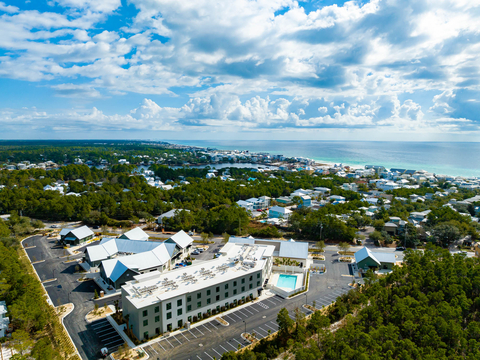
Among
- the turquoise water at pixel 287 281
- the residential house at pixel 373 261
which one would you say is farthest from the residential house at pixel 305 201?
the turquoise water at pixel 287 281

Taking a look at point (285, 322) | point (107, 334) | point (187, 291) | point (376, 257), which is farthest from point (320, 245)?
point (107, 334)

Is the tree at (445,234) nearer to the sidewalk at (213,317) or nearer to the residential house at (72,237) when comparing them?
the sidewalk at (213,317)

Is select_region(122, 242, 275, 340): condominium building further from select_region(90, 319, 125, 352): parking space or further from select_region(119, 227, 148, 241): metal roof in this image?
select_region(119, 227, 148, 241): metal roof

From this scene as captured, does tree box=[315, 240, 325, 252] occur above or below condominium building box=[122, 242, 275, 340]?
below

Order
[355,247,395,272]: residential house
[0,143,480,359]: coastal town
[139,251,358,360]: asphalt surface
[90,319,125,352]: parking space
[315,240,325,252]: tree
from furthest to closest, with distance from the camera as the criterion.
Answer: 1. [315,240,325,252]: tree
2. [355,247,395,272]: residential house
3. [0,143,480,359]: coastal town
4. [90,319,125,352]: parking space
5. [139,251,358,360]: asphalt surface

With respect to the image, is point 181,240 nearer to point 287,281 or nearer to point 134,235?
point 134,235

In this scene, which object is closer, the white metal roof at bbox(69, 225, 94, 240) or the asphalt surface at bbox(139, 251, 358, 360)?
the asphalt surface at bbox(139, 251, 358, 360)

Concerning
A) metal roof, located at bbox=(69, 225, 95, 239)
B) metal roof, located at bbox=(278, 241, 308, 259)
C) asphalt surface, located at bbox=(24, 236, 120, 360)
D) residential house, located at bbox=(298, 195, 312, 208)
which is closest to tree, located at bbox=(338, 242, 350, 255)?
metal roof, located at bbox=(278, 241, 308, 259)
